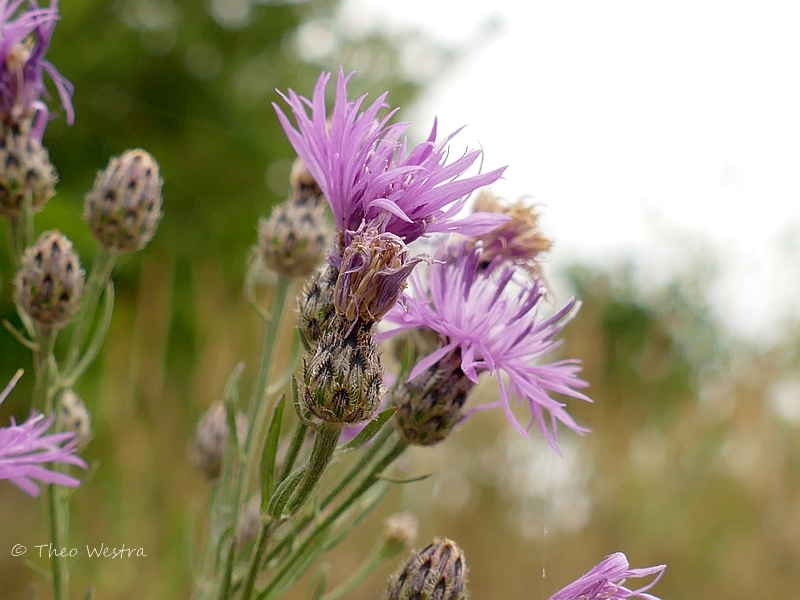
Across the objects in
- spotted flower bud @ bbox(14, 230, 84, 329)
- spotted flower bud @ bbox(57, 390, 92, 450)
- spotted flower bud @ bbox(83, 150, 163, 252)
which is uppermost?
spotted flower bud @ bbox(83, 150, 163, 252)

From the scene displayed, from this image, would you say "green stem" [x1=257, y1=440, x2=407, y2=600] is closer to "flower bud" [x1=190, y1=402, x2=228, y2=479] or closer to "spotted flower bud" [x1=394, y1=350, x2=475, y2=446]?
"spotted flower bud" [x1=394, y1=350, x2=475, y2=446]

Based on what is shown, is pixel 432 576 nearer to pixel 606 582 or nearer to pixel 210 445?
pixel 606 582

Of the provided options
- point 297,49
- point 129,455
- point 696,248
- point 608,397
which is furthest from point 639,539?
point 297,49

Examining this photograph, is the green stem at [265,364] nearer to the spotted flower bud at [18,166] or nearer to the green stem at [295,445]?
the green stem at [295,445]

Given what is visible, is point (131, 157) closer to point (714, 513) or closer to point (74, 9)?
point (714, 513)

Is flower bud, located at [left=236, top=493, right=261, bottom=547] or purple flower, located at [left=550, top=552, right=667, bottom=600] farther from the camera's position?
flower bud, located at [left=236, top=493, right=261, bottom=547]

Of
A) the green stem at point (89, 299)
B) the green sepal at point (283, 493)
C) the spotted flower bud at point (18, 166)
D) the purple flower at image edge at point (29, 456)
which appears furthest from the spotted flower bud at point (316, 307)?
the spotted flower bud at point (18, 166)

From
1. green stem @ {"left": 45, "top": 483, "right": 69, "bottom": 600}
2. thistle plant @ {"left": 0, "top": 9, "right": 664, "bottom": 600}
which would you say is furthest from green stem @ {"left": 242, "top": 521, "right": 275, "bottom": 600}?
green stem @ {"left": 45, "top": 483, "right": 69, "bottom": 600}
